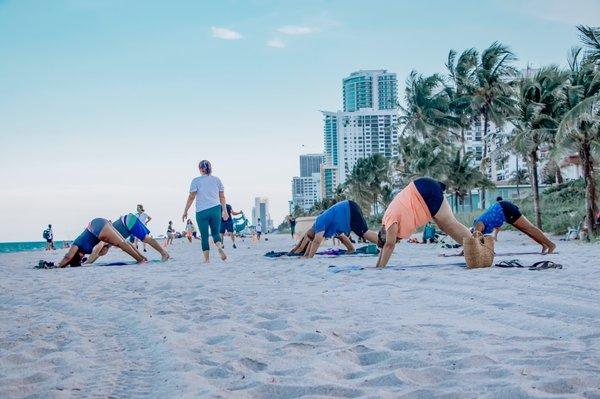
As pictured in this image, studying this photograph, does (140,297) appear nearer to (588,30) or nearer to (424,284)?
(424,284)

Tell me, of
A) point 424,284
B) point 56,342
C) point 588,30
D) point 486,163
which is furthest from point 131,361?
point 486,163

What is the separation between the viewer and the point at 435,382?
2.39m

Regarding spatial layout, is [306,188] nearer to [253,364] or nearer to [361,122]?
[361,122]

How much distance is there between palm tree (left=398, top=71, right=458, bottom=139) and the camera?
41.9 m

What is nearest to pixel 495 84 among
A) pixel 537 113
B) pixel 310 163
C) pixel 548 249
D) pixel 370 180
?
pixel 537 113

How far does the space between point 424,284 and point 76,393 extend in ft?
12.5

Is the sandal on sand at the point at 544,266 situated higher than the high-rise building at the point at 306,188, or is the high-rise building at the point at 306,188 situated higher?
the high-rise building at the point at 306,188

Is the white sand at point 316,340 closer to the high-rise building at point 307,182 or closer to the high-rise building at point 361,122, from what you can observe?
the high-rise building at point 361,122

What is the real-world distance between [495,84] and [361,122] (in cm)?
6460

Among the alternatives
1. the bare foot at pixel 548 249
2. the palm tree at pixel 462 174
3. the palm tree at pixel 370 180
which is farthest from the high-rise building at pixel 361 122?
the bare foot at pixel 548 249

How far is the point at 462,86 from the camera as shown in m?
39.7

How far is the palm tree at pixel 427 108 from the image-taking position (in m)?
41.9

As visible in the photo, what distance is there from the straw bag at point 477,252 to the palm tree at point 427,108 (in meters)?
36.0

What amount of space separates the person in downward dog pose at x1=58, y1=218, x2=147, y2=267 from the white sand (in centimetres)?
419
